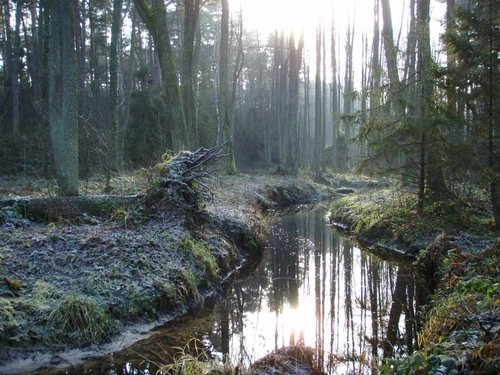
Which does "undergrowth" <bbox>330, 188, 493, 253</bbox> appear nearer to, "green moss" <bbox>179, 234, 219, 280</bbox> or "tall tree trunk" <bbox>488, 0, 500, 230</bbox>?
"tall tree trunk" <bbox>488, 0, 500, 230</bbox>

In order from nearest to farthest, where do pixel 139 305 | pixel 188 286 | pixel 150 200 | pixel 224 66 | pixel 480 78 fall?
pixel 139 305 < pixel 188 286 < pixel 480 78 < pixel 150 200 < pixel 224 66

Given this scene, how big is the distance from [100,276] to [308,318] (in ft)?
11.3

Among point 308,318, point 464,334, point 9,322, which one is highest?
point 464,334

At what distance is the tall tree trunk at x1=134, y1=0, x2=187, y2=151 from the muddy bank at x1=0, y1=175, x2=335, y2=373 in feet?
13.2

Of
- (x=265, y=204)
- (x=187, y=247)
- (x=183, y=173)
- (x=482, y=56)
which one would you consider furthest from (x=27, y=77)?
(x=482, y=56)

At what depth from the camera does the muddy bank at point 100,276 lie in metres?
5.65

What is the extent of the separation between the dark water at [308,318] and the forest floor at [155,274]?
1.38ft

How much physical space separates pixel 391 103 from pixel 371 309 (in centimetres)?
708

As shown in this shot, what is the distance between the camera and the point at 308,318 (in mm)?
Answer: 7410

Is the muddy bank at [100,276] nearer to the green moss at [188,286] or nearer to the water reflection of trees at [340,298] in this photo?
the green moss at [188,286]

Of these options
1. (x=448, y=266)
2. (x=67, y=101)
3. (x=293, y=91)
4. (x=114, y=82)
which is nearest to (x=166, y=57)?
(x=67, y=101)

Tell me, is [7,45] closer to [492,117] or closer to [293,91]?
[293,91]

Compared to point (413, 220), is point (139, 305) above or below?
below

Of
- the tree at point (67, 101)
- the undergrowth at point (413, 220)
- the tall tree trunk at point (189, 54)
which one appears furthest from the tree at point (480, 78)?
the tall tree trunk at point (189, 54)
